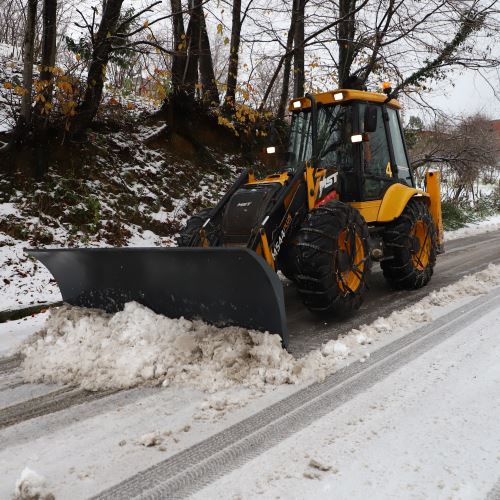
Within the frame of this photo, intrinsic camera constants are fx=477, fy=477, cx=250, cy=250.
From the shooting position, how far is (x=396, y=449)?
2.36 meters

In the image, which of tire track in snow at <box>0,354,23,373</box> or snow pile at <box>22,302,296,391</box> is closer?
snow pile at <box>22,302,296,391</box>

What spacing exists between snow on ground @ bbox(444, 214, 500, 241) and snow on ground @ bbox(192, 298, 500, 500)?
9856 mm

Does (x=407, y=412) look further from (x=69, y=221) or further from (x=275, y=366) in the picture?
(x=69, y=221)

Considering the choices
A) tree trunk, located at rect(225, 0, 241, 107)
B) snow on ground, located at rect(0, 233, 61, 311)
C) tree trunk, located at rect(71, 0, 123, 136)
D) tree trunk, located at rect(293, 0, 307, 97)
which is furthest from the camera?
tree trunk, located at rect(293, 0, 307, 97)

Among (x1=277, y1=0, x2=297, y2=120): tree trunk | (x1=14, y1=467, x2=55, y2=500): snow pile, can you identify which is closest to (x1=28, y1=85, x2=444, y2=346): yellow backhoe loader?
(x1=14, y1=467, x2=55, y2=500): snow pile

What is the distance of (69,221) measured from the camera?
7.53m

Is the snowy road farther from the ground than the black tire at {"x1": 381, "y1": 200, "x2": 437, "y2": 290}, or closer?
closer

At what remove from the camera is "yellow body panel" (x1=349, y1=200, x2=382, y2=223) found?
→ 5.36 metres

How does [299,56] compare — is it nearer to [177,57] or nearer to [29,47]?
[177,57]

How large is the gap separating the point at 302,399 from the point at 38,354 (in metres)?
2.12

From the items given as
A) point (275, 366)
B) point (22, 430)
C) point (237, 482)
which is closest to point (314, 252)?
point (275, 366)

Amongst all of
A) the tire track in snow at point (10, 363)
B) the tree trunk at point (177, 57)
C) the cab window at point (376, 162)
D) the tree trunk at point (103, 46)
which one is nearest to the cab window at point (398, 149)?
the cab window at point (376, 162)

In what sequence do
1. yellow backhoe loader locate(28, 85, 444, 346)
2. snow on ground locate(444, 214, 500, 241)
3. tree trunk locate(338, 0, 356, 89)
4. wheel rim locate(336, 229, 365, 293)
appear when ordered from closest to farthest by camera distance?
yellow backhoe loader locate(28, 85, 444, 346), wheel rim locate(336, 229, 365, 293), tree trunk locate(338, 0, 356, 89), snow on ground locate(444, 214, 500, 241)

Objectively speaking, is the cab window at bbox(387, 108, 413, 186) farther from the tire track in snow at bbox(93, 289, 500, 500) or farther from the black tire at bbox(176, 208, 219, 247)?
the tire track in snow at bbox(93, 289, 500, 500)
